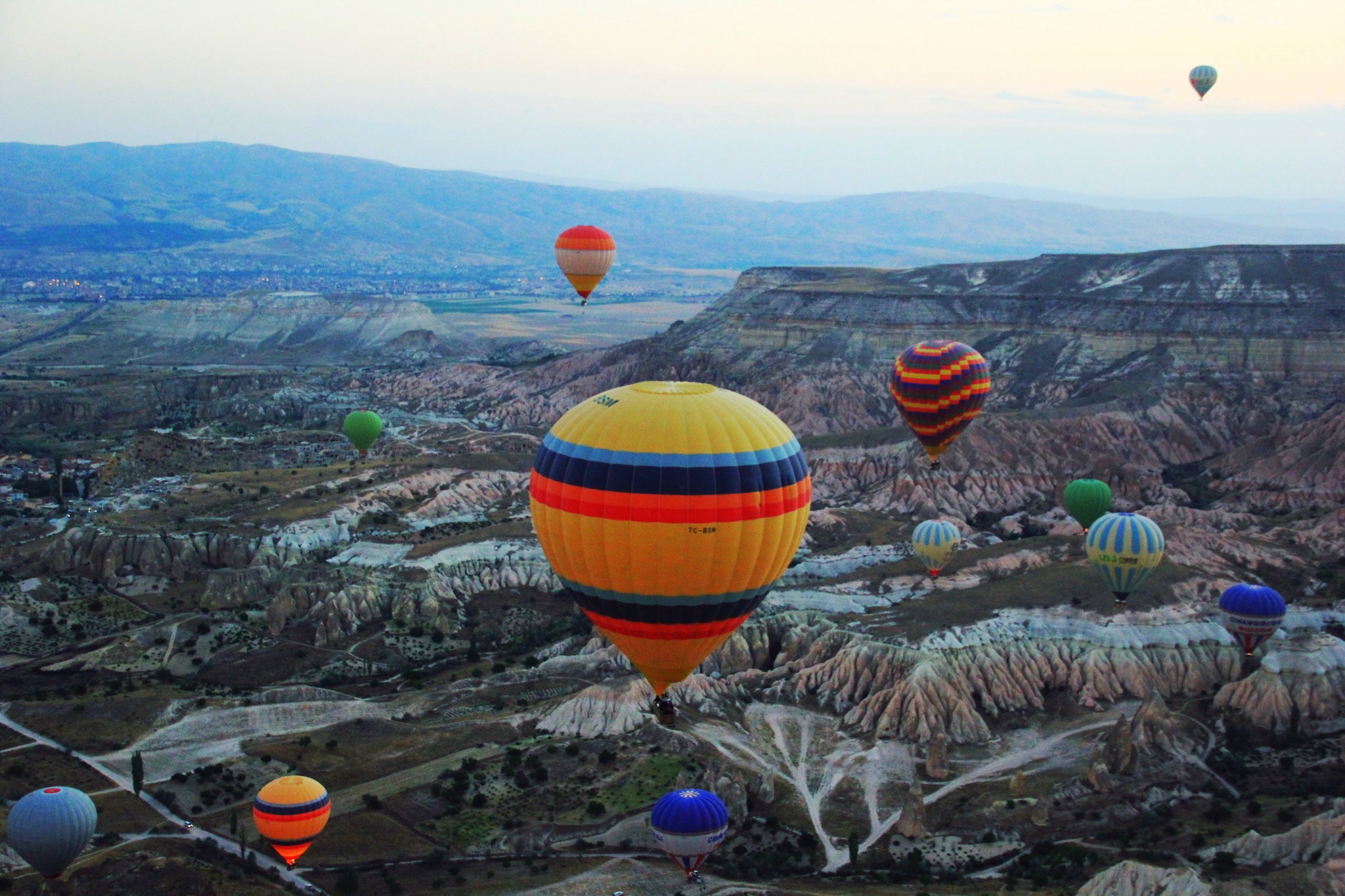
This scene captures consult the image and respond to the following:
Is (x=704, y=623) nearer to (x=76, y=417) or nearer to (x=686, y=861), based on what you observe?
(x=686, y=861)

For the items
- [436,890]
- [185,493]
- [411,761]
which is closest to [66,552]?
[185,493]

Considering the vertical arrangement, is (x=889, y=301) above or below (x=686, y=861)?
above

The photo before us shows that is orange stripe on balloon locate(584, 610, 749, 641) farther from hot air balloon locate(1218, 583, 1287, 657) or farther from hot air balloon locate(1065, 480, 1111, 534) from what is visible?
hot air balloon locate(1065, 480, 1111, 534)

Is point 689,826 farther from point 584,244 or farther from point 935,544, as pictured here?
point 584,244

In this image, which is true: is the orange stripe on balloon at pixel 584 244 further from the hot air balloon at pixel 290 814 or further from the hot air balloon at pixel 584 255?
the hot air balloon at pixel 290 814

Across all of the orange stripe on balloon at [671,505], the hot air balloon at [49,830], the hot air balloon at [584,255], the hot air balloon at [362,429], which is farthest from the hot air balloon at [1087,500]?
the hot air balloon at [49,830]

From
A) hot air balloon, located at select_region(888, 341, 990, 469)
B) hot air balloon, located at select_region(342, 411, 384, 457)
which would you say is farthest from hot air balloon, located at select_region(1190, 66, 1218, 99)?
hot air balloon, located at select_region(342, 411, 384, 457)
